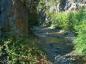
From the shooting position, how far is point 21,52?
493 inches

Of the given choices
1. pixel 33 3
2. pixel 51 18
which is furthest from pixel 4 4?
pixel 51 18

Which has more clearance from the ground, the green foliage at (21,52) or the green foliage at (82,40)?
the green foliage at (21,52)

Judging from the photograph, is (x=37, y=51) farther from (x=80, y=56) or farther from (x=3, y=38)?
(x=80, y=56)

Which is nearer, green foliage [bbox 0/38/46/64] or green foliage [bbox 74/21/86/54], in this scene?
green foliage [bbox 0/38/46/64]

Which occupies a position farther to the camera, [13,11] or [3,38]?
[13,11]

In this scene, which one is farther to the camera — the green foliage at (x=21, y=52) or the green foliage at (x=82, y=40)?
the green foliage at (x=82, y=40)

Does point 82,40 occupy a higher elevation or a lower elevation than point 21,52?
lower

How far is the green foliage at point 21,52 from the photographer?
39.9 feet

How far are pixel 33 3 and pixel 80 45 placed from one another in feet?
21.7

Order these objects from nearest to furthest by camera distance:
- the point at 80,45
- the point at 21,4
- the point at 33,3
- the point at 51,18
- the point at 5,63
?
the point at 5,63
the point at 21,4
the point at 80,45
the point at 33,3
the point at 51,18

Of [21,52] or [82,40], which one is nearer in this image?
[21,52]

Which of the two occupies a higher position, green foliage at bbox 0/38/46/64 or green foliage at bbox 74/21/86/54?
green foliage at bbox 0/38/46/64

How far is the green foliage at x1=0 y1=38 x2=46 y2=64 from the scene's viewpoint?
478 inches

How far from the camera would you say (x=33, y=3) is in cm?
2341
